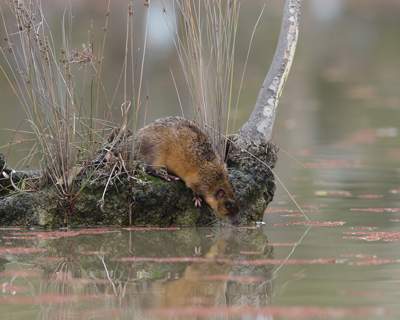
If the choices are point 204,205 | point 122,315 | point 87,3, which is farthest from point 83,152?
point 87,3

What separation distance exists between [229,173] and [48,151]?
1.43m

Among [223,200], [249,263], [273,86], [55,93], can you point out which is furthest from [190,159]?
[249,263]

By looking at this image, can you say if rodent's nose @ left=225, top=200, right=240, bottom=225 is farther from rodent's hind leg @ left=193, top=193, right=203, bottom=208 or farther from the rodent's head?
rodent's hind leg @ left=193, top=193, right=203, bottom=208

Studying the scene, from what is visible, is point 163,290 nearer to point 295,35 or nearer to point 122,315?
point 122,315

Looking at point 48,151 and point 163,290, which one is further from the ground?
point 48,151

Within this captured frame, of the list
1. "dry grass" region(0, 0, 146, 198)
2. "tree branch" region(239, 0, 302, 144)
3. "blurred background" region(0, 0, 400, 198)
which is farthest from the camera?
"blurred background" region(0, 0, 400, 198)

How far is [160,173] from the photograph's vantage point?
25.5 ft

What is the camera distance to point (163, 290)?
225 inches

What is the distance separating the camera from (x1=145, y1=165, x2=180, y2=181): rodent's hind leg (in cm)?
776

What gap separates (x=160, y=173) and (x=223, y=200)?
20.5 inches

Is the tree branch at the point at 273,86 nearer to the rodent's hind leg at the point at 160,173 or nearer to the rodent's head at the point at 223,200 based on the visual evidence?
the rodent's head at the point at 223,200

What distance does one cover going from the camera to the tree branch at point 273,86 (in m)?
8.49

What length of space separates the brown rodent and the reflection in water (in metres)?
0.24

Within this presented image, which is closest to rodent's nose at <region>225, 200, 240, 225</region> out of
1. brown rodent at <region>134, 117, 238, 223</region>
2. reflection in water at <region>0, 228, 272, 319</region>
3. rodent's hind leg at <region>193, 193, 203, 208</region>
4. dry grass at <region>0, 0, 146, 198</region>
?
brown rodent at <region>134, 117, 238, 223</region>
